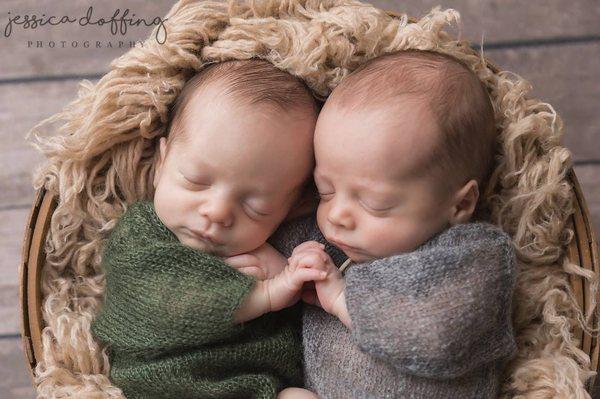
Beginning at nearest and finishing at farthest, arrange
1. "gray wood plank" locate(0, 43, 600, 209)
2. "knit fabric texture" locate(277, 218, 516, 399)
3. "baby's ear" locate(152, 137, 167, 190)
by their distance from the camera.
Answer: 1. "knit fabric texture" locate(277, 218, 516, 399)
2. "baby's ear" locate(152, 137, 167, 190)
3. "gray wood plank" locate(0, 43, 600, 209)

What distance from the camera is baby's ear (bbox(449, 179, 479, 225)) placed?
1149 millimetres

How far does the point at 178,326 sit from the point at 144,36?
32.1 inches

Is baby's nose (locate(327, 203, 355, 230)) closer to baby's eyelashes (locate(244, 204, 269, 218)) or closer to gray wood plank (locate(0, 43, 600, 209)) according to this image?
baby's eyelashes (locate(244, 204, 269, 218))

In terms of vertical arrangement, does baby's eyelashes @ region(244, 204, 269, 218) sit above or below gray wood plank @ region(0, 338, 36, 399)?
above

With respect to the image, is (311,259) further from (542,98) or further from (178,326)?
(542,98)

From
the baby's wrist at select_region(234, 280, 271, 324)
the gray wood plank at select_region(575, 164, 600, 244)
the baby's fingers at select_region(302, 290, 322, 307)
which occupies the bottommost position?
the gray wood plank at select_region(575, 164, 600, 244)

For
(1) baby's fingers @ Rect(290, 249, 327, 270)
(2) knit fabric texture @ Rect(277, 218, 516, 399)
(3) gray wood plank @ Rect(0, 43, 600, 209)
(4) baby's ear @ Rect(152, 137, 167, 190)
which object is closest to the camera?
(2) knit fabric texture @ Rect(277, 218, 516, 399)

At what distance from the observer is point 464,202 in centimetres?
118

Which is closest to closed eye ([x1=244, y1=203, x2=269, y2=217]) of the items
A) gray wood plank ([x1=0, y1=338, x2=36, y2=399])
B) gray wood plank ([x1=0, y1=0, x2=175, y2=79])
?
gray wood plank ([x1=0, y1=0, x2=175, y2=79])

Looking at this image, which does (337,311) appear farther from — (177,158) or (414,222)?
(177,158)

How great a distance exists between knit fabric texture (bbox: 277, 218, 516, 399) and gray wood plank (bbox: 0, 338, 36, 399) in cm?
86

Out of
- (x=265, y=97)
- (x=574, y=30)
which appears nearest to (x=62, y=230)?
(x=265, y=97)

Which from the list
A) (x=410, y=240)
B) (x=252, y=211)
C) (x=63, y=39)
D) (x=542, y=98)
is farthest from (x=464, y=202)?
(x=63, y=39)

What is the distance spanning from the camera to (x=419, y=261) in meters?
1.08
